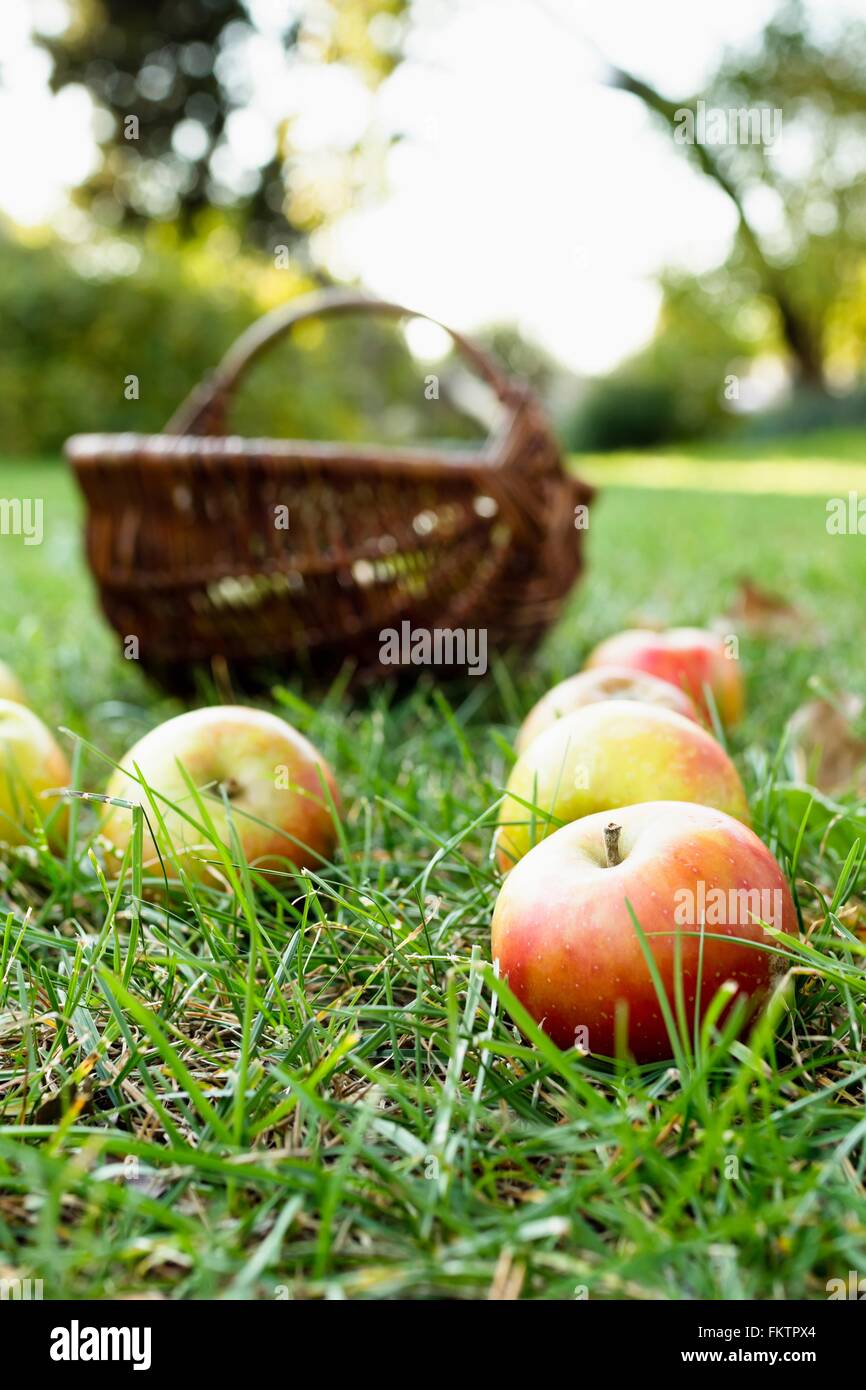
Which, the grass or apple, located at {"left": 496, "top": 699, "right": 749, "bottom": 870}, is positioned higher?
apple, located at {"left": 496, "top": 699, "right": 749, "bottom": 870}

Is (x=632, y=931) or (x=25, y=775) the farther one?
(x=25, y=775)

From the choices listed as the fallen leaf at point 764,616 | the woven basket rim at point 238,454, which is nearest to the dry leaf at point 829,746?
the woven basket rim at point 238,454

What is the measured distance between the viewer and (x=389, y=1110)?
36.2 inches

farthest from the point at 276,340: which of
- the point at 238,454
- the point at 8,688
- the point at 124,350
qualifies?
the point at 124,350

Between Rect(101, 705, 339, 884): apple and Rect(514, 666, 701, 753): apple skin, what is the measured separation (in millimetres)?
315

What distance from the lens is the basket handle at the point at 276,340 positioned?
238 cm

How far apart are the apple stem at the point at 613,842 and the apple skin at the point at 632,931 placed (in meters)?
0.01

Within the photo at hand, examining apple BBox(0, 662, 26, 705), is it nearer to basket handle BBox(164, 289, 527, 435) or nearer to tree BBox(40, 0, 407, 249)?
basket handle BBox(164, 289, 527, 435)

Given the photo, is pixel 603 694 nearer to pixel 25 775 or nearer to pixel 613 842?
pixel 613 842

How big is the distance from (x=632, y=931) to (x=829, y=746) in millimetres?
874

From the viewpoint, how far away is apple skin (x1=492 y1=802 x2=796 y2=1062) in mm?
937

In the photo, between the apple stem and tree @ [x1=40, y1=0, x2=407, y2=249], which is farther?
tree @ [x1=40, y1=0, x2=407, y2=249]

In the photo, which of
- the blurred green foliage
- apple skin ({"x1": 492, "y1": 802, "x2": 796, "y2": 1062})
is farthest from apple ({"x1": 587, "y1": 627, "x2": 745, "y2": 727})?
the blurred green foliage
